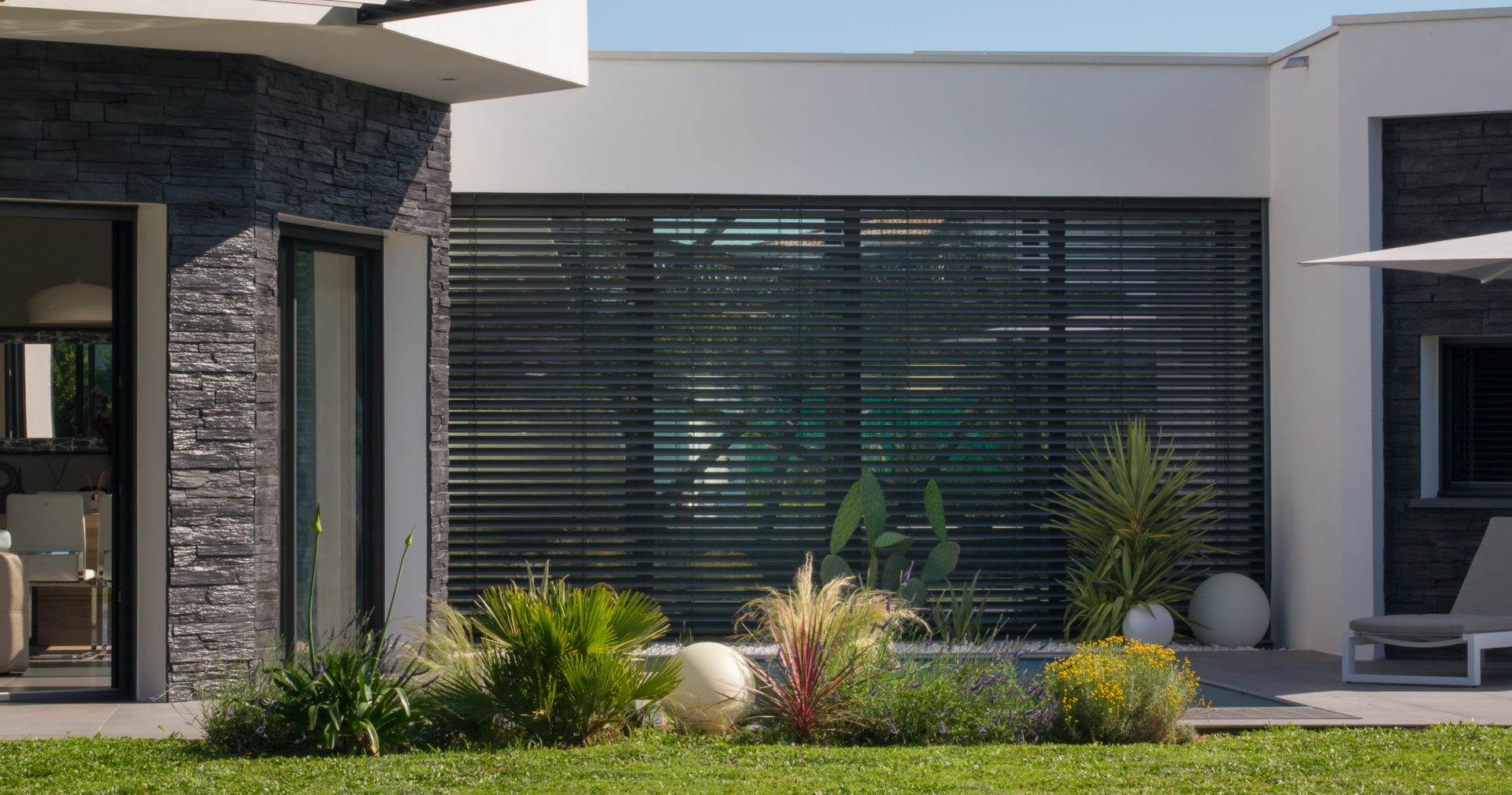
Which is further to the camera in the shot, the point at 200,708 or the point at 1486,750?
the point at 200,708

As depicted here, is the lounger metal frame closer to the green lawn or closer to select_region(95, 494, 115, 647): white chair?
the green lawn

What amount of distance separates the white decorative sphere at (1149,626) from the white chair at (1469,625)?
110 cm

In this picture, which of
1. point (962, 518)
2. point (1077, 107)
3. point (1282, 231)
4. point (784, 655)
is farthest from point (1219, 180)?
point (784, 655)

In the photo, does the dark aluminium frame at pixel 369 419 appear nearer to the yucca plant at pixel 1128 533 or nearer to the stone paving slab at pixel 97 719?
the stone paving slab at pixel 97 719

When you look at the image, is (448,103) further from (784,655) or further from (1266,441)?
(1266,441)

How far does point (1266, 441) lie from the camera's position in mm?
8328

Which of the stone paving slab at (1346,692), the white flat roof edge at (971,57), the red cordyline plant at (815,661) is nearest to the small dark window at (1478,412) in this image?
the stone paving slab at (1346,692)

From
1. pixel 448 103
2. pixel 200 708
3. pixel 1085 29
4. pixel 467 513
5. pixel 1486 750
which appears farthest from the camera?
pixel 1085 29

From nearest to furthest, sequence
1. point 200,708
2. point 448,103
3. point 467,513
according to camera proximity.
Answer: point 200,708 → point 448,103 → point 467,513

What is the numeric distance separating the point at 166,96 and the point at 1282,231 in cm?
650

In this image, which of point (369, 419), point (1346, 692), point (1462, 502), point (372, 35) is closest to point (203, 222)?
point (372, 35)

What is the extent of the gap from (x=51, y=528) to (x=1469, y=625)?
25.0ft

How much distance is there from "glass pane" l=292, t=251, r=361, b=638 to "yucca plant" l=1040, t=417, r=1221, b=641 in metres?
4.25

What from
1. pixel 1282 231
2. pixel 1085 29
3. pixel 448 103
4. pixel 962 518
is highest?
pixel 1085 29
